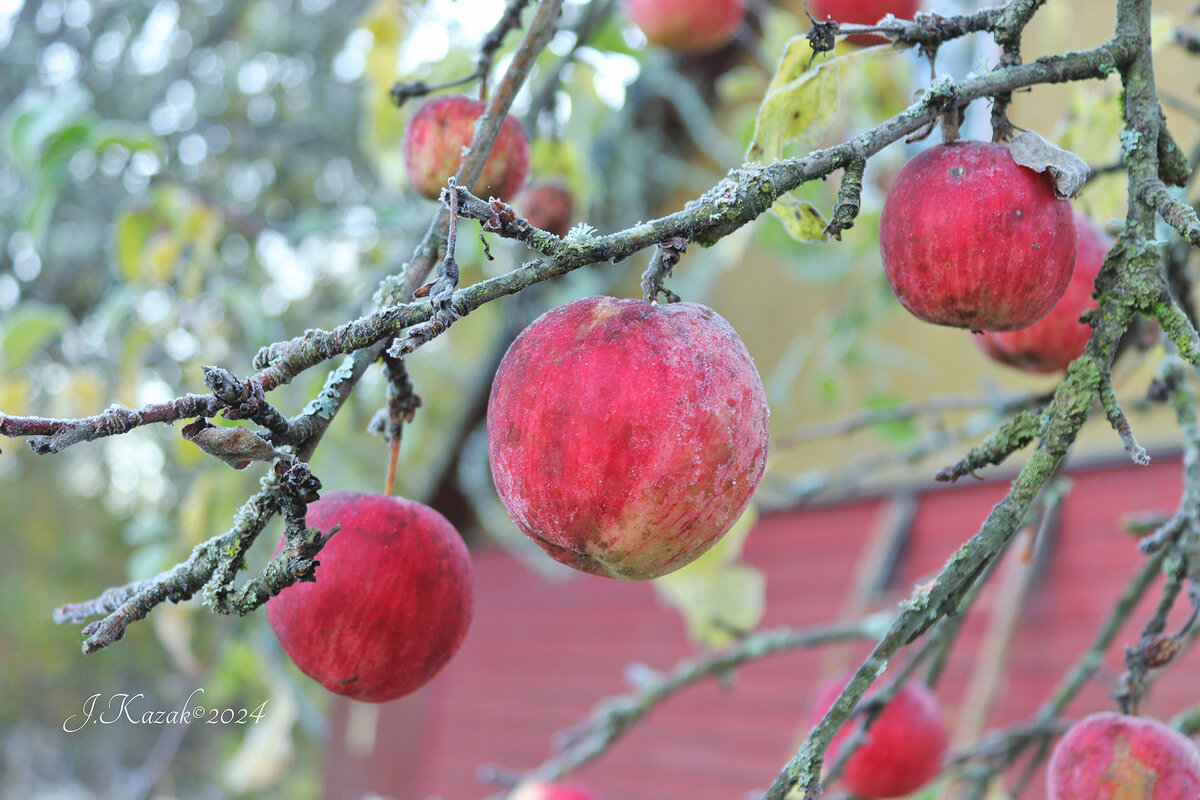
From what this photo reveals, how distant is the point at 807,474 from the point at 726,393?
391 centimetres

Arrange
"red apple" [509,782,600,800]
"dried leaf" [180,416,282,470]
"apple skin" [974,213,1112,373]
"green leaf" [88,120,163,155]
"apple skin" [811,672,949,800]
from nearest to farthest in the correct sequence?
1. "dried leaf" [180,416,282,470]
2. "apple skin" [974,213,1112,373]
3. "apple skin" [811,672,949,800]
4. "red apple" [509,782,600,800]
5. "green leaf" [88,120,163,155]

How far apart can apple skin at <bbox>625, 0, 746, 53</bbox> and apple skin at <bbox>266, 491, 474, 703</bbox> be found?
1.73 meters

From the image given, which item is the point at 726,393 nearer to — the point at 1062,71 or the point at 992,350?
the point at 1062,71

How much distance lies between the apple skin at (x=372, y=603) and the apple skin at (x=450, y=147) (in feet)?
1.21

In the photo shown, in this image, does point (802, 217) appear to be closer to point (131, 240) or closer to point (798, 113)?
point (798, 113)

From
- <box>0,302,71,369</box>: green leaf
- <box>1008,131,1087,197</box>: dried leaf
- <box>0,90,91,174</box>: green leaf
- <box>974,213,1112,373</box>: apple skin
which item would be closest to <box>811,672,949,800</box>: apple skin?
<box>974,213,1112,373</box>: apple skin

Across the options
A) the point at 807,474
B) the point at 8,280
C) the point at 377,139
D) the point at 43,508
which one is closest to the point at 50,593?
the point at 43,508

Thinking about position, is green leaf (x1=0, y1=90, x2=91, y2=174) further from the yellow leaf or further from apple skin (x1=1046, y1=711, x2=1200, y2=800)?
apple skin (x1=1046, y1=711, x2=1200, y2=800)

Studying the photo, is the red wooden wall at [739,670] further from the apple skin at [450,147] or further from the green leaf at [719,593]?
the apple skin at [450,147]

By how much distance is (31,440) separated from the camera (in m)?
0.56

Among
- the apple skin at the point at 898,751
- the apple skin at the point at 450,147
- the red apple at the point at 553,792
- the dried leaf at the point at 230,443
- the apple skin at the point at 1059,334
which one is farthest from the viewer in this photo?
the red apple at the point at 553,792

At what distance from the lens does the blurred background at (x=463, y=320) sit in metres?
2.25

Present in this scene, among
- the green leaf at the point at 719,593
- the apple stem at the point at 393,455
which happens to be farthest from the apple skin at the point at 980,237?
the green leaf at the point at 719,593

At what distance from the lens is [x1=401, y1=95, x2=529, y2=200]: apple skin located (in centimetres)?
107
